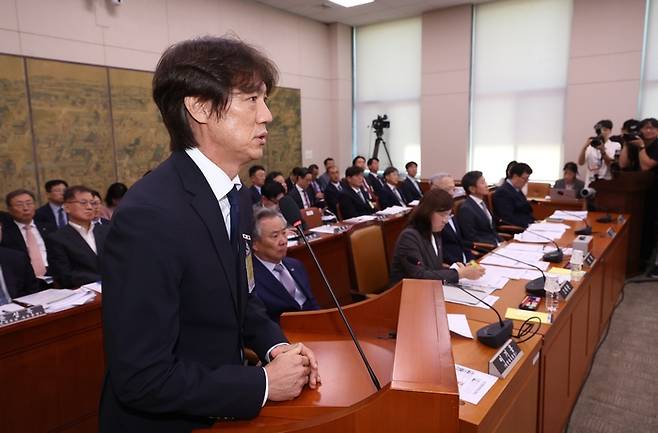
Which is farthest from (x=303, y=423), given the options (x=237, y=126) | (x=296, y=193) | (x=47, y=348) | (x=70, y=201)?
(x=296, y=193)

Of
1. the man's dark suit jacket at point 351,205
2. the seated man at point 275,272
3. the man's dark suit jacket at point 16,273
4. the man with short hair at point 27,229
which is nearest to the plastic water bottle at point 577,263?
the seated man at point 275,272

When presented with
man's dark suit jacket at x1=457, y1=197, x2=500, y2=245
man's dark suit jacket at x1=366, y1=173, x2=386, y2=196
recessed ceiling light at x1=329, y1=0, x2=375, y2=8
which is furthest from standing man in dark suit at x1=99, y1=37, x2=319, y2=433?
recessed ceiling light at x1=329, y1=0, x2=375, y2=8

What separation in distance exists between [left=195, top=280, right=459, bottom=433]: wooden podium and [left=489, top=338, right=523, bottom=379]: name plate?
430 mm

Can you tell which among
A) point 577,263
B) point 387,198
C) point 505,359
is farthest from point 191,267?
point 387,198

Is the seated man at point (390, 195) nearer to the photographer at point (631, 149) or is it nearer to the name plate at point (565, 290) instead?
the photographer at point (631, 149)

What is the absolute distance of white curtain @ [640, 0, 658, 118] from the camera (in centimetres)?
670

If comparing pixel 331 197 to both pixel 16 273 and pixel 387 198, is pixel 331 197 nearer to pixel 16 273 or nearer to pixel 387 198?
pixel 387 198

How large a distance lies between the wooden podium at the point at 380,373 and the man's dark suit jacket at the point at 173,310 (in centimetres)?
10

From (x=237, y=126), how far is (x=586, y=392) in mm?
2955

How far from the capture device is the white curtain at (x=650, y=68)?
6.70m

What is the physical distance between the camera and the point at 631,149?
17.2 ft

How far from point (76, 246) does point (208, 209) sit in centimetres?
281

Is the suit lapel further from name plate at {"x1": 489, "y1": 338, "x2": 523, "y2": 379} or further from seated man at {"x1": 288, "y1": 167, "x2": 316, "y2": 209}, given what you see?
seated man at {"x1": 288, "y1": 167, "x2": 316, "y2": 209}

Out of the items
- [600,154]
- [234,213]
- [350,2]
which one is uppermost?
[350,2]
